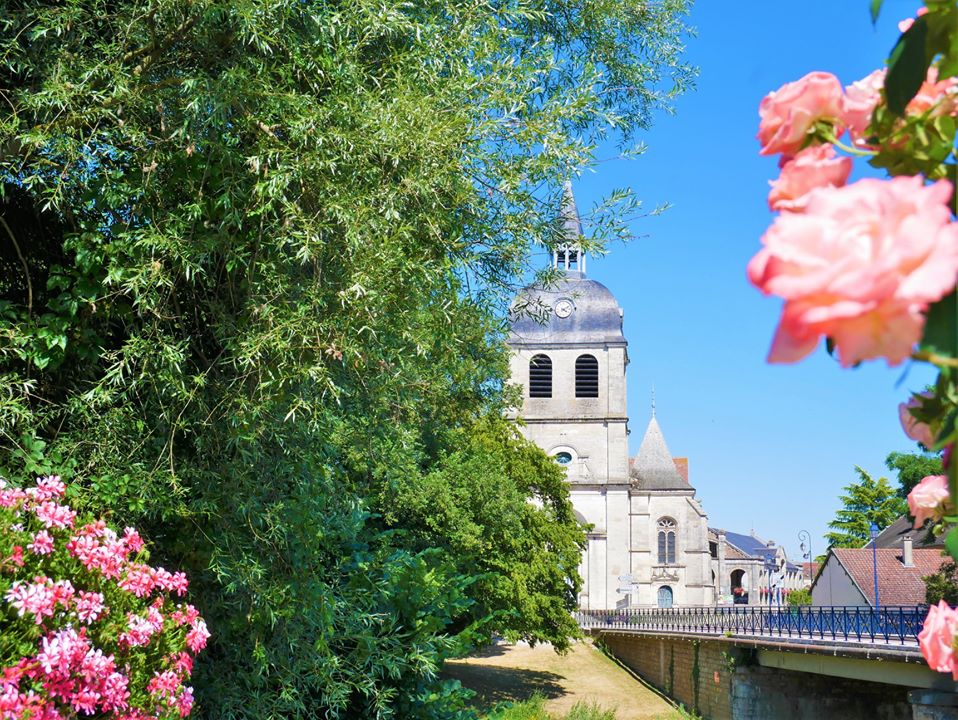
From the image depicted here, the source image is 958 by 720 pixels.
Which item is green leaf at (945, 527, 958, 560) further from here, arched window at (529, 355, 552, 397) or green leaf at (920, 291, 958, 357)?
arched window at (529, 355, 552, 397)

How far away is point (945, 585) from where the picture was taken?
28.6m

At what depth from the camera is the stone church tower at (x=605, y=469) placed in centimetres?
6512

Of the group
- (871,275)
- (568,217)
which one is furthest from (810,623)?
(871,275)

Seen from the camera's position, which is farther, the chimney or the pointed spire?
the chimney

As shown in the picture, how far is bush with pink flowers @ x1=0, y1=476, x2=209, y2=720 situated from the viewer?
167 inches

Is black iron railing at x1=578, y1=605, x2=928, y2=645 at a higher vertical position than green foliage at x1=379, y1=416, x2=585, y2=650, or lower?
lower

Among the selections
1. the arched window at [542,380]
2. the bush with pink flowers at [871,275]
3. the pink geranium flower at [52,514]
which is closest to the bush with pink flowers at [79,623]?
the pink geranium flower at [52,514]

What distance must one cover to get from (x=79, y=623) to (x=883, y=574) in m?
41.4

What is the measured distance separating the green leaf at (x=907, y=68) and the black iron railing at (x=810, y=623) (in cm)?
2144

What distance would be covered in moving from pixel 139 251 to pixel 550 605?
85.1 feet

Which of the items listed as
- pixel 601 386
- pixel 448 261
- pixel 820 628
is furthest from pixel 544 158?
pixel 601 386

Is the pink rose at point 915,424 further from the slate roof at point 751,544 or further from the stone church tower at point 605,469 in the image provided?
the slate roof at point 751,544

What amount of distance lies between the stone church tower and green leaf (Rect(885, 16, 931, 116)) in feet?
204

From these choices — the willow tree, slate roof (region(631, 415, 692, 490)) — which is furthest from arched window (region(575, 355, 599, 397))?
the willow tree
